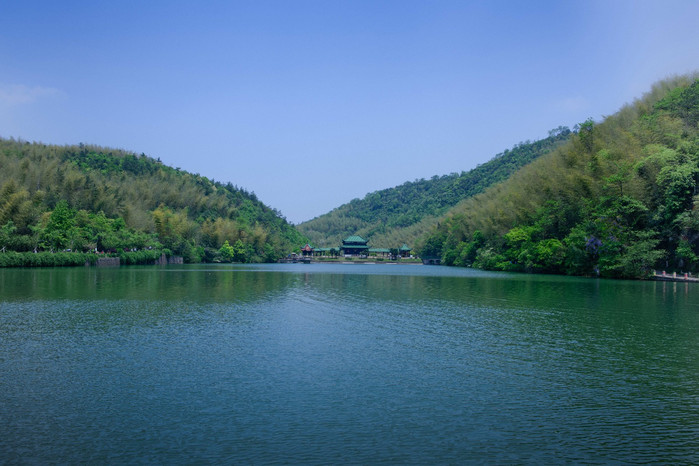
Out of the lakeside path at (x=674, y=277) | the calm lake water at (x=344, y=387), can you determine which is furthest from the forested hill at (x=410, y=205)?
the calm lake water at (x=344, y=387)

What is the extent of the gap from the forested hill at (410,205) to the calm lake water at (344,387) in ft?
307

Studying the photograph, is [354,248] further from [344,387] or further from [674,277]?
[344,387]

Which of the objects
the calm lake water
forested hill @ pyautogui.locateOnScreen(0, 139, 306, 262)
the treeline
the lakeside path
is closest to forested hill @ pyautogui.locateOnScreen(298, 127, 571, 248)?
forested hill @ pyautogui.locateOnScreen(0, 139, 306, 262)

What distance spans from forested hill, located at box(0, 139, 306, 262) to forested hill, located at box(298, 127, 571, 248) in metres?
25.0

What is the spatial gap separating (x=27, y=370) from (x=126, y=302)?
10205 mm

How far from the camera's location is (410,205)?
484 ft

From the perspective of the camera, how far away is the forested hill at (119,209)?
51938mm

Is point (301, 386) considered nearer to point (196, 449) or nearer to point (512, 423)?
point (196, 449)

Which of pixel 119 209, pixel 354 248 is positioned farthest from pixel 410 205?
pixel 119 209

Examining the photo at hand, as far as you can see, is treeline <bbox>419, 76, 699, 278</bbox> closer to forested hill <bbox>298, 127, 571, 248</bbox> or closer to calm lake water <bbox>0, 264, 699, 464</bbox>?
calm lake water <bbox>0, 264, 699, 464</bbox>

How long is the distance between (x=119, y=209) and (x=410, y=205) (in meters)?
91.2

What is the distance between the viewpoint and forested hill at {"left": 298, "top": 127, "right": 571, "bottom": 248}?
4537 inches

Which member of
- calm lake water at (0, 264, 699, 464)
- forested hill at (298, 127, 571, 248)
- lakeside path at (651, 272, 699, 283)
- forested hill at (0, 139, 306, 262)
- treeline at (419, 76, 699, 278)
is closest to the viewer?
calm lake water at (0, 264, 699, 464)

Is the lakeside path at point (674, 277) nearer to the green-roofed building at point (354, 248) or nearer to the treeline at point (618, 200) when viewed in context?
the treeline at point (618, 200)
